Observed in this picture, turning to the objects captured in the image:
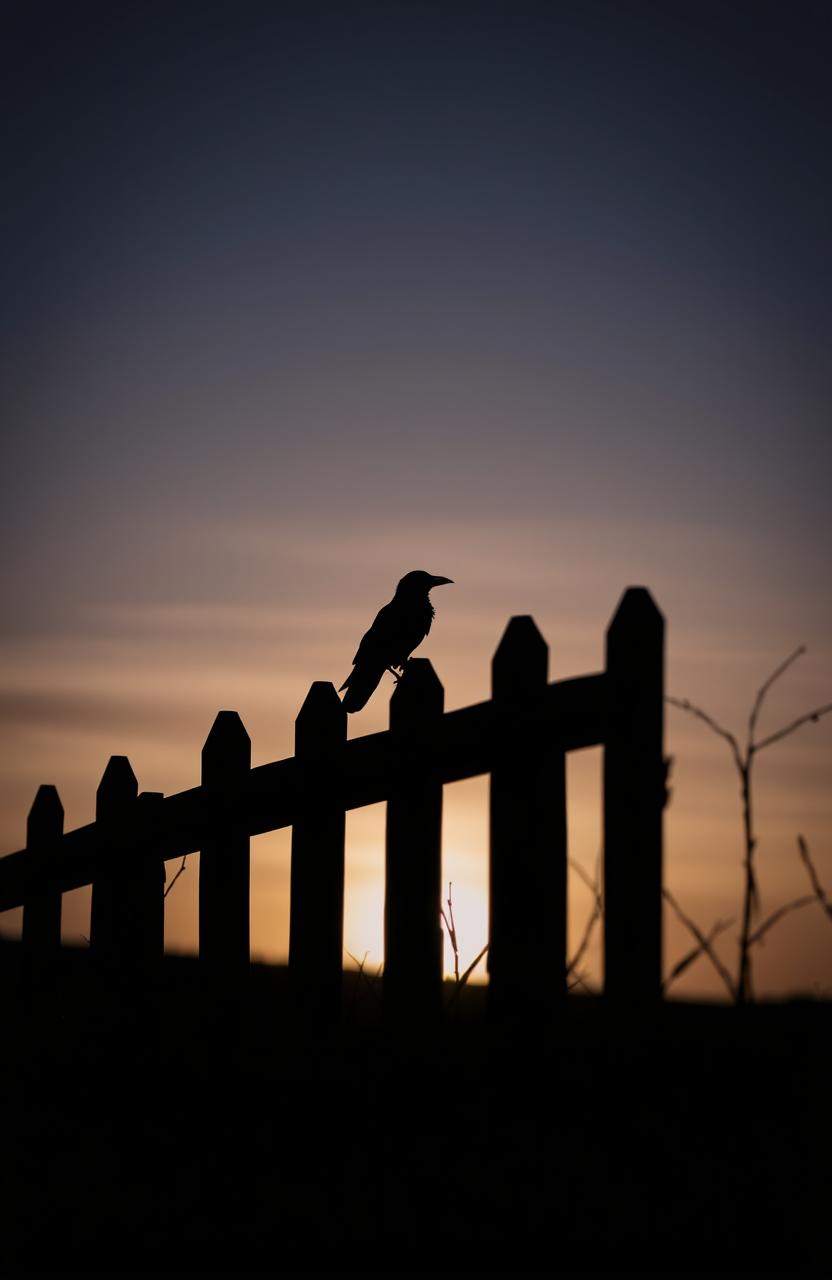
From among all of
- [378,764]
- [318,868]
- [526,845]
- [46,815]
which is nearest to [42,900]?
[46,815]

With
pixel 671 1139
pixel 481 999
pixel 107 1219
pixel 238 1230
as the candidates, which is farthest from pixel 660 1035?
pixel 481 999

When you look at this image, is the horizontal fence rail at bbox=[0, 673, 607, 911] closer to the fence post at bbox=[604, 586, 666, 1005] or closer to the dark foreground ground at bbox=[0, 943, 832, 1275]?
the fence post at bbox=[604, 586, 666, 1005]

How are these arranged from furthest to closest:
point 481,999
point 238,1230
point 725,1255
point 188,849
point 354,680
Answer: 1. point 481,999
2. point 354,680
3. point 188,849
4. point 238,1230
5. point 725,1255

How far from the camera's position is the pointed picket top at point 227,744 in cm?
532

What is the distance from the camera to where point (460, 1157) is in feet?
9.77

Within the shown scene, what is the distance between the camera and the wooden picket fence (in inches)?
134

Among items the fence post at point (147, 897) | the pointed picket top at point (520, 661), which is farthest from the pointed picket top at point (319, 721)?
the fence post at point (147, 897)

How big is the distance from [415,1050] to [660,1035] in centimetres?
81

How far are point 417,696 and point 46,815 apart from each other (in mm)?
3637

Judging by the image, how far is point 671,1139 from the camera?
2.79 meters

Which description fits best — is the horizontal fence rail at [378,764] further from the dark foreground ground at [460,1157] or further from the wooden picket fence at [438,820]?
the dark foreground ground at [460,1157]

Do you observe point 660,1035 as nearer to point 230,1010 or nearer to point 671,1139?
point 671,1139

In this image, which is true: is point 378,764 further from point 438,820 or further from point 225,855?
point 225,855

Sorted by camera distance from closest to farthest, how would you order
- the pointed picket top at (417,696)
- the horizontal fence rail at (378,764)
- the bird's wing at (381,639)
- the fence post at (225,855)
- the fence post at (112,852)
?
the horizontal fence rail at (378,764), the pointed picket top at (417,696), the fence post at (225,855), the fence post at (112,852), the bird's wing at (381,639)
